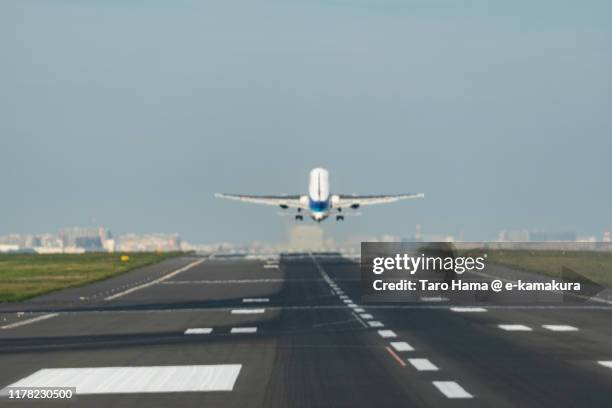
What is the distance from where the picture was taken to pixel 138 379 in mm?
17641

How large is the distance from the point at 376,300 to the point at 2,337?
17.5m

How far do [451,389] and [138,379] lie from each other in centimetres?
469

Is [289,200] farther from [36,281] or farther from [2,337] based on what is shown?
[2,337]

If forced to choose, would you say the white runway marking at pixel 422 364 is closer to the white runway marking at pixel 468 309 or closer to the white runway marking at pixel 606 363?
the white runway marking at pixel 606 363

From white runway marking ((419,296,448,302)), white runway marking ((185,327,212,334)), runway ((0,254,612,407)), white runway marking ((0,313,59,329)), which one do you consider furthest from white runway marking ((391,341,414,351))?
white runway marking ((419,296,448,302))

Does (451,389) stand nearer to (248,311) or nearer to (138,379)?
(138,379)

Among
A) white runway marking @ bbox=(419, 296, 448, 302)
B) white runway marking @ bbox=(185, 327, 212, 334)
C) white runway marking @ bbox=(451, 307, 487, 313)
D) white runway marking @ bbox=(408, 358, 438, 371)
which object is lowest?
white runway marking @ bbox=(408, 358, 438, 371)

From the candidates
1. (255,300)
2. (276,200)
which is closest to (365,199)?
(276,200)

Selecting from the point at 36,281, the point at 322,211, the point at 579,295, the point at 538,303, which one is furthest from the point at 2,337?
the point at 322,211

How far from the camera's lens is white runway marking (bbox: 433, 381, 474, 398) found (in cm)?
1507

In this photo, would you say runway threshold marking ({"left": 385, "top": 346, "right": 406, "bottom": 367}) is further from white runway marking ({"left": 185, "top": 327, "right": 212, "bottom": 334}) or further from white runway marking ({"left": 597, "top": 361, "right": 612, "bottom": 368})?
white runway marking ({"left": 185, "top": 327, "right": 212, "bottom": 334})

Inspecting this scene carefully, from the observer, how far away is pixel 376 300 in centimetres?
4278

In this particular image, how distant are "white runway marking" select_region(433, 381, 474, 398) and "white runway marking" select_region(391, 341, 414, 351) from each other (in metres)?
5.68

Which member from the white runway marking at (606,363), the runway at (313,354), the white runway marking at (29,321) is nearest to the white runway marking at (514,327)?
the runway at (313,354)
